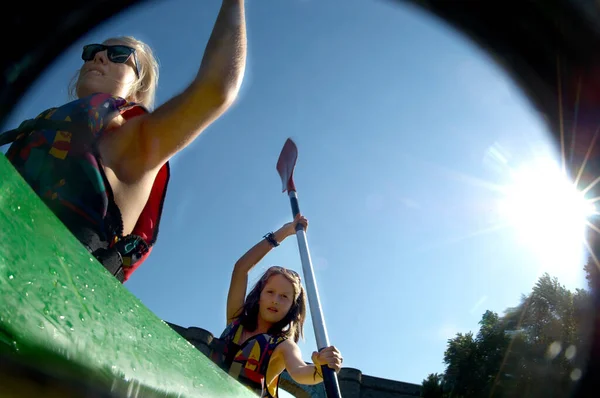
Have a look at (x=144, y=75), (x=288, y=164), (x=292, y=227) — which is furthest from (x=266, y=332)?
(x=288, y=164)

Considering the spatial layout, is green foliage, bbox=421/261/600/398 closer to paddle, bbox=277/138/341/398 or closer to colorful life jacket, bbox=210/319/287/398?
paddle, bbox=277/138/341/398

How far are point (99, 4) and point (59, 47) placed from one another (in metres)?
0.29

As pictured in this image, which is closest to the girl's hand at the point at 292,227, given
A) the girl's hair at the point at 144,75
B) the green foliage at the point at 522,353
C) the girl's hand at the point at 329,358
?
the girl's hand at the point at 329,358

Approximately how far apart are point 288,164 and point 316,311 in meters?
1.82

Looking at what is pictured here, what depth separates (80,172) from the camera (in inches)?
32.7

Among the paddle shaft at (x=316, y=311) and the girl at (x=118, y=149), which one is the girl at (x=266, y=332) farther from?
the girl at (x=118, y=149)

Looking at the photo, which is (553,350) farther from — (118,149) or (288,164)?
(118,149)

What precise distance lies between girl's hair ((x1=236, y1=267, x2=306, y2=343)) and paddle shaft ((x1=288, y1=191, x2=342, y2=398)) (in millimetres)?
73

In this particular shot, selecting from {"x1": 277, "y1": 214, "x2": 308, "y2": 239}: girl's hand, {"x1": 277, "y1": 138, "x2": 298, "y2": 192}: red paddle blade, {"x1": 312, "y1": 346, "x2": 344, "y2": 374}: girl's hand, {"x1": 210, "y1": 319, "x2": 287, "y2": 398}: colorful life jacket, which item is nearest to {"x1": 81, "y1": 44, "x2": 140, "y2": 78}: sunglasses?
{"x1": 210, "y1": 319, "x2": 287, "y2": 398}: colorful life jacket

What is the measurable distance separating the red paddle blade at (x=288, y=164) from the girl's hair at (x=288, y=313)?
128 cm

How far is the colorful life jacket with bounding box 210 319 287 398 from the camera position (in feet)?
6.85

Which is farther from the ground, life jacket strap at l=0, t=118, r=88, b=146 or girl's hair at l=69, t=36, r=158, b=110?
girl's hair at l=69, t=36, r=158, b=110

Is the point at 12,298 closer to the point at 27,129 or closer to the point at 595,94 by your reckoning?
the point at 27,129

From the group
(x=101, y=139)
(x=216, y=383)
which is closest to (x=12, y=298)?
(x=216, y=383)
